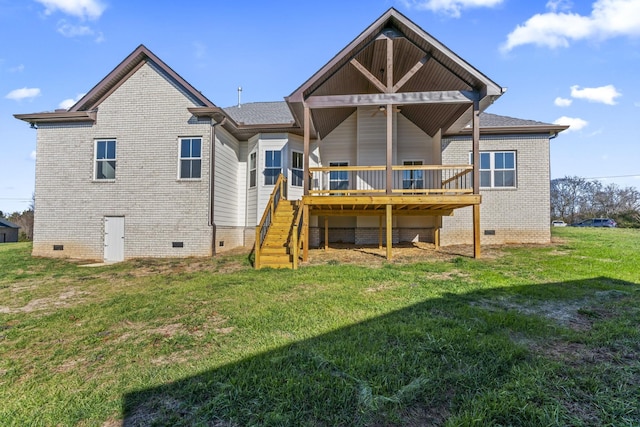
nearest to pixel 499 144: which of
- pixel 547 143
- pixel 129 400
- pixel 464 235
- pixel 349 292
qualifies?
pixel 547 143

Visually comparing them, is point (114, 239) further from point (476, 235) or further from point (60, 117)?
point (476, 235)

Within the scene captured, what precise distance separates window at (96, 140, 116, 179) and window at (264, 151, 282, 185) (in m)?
5.55

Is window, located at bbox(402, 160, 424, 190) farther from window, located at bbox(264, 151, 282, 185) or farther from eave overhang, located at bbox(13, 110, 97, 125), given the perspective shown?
eave overhang, located at bbox(13, 110, 97, 125)

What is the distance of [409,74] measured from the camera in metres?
9.18

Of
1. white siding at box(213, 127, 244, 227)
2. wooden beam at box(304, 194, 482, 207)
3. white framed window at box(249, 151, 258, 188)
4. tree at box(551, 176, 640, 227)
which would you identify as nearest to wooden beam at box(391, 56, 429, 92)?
wooden beam at box(304, 194, 482, 207)

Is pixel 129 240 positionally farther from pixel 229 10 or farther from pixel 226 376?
pixel 226 376

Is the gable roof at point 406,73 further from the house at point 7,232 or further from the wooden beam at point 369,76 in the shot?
the house at point 7,232

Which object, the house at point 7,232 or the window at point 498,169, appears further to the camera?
the house at point 7,232

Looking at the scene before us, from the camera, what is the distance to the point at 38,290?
274 inches

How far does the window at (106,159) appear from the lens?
11.8m

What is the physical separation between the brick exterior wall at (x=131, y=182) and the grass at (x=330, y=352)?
4.47 meters

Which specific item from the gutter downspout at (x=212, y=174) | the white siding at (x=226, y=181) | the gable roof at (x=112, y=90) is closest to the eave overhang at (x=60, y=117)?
the gable roof at (x=112, y=90)

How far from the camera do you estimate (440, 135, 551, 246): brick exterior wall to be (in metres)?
12.2

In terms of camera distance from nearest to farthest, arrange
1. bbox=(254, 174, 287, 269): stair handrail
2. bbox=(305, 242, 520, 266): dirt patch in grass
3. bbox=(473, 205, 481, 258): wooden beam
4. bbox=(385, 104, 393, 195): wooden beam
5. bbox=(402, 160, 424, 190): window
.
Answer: bbox=(305, 242, 520, 266): dirt patch in grass → bbox=(473, 205, 481, 258): wooden beam → bbox=(385, 104, 393, 195): wooden beam → bbox=(254, 174, 287, 269): stair handrail → bbox=(402, 160, 424, 190): window
